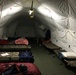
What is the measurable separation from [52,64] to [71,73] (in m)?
1.23

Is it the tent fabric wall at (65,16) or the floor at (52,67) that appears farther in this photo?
the floor at (52,67)

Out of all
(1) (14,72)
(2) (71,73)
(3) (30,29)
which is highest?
(3) (30,29)

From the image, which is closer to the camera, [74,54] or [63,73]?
[63,73]

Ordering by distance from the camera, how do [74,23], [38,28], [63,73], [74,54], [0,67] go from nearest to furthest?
[0,67]
[63,73]
[74,23]
[74,54]
[38,28]

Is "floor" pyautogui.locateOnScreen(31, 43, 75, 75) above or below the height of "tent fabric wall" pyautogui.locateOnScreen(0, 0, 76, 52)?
below

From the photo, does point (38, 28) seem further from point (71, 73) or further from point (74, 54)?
point (71, 73)

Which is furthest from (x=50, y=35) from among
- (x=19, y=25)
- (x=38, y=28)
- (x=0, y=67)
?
(x=0, y=67)

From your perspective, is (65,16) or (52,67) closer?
(65,16)

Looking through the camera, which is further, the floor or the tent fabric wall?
the floor

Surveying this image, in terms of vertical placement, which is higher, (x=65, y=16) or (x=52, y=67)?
(x=65, y=16)

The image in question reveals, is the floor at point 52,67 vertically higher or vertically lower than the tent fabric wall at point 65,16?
lower

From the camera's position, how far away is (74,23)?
5.77 metres

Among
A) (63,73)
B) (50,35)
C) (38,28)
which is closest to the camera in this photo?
(63,73)

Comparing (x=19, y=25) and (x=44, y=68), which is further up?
(x=19, y=25)
